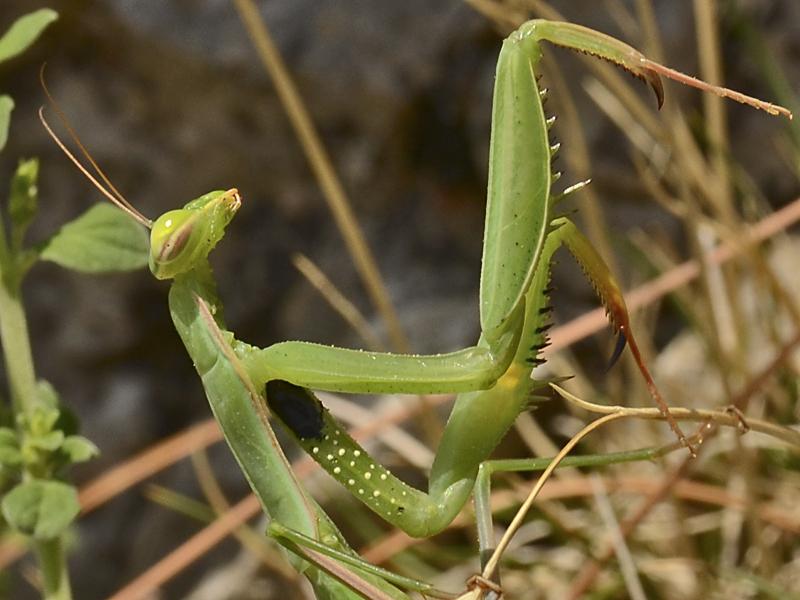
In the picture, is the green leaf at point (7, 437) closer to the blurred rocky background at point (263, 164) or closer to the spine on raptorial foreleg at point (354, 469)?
the spine on raptorial foreleg at point (354, 469)

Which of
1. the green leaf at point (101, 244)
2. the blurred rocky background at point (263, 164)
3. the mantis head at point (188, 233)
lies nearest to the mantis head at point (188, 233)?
the mantis head at point (188, 233)

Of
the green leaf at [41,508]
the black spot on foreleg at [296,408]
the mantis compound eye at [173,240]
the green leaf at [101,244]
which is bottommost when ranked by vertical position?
the green leaf at [41,508]

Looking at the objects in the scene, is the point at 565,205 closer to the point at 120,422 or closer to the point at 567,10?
the point at 567,10

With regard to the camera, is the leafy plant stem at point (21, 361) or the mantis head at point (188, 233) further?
the leafy plant stem at point (21, 361)

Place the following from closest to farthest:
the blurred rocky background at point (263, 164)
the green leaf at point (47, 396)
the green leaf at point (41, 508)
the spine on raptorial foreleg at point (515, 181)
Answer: the spine on raptorial foreleg at point (515, 181) → the green leaf at point (41, 508) → the green leaf at point (47, 396) → the blurred rocky background at point (263, 164)

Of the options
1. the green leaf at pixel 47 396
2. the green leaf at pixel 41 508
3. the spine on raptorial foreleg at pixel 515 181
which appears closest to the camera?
the spine on raptorial foreleg at pixel 515 181

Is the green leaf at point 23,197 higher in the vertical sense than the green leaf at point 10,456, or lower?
higher

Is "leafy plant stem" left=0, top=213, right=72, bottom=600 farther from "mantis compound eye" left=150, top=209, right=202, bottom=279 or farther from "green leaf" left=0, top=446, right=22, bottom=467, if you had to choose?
"mantis compound eye" left=150, top=209, right=202, bottom=279
